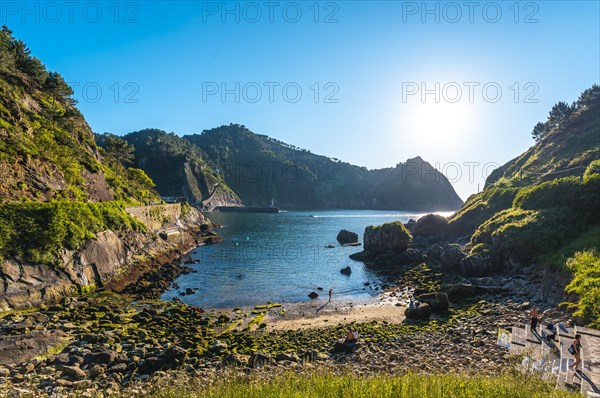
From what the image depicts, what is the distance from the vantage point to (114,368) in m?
16.9

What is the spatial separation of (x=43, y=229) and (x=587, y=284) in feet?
146

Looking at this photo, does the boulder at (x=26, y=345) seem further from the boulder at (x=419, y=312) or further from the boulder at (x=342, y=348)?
the boulder at (x=419, y=312)

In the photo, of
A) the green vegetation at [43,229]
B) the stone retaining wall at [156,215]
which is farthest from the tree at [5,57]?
the green vegetation at [43,229]

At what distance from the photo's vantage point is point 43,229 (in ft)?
91.2

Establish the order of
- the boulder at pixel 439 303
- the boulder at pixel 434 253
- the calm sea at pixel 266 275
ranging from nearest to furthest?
the boulder at pixel 439 303 → the calm sea at pixel 266 275 → the boulder at pixel 434 253

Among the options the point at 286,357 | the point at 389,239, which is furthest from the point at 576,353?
the point at 389,239

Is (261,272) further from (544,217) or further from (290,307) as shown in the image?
(544,217)

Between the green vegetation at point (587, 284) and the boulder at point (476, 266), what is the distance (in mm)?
9622

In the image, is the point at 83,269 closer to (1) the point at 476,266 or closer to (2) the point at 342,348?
(2) the point at 342,348

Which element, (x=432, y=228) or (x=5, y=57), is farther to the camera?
(x=432, y=228)

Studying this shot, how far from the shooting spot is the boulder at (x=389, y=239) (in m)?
57.9

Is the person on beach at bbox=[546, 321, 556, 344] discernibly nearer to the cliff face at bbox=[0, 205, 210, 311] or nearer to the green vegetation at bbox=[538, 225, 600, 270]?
the green vegetation at bbox=[538, 225, 600, 270]

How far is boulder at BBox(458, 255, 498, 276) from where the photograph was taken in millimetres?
38188

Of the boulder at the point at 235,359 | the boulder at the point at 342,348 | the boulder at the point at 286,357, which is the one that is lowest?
the boulder at the point at 342,348
